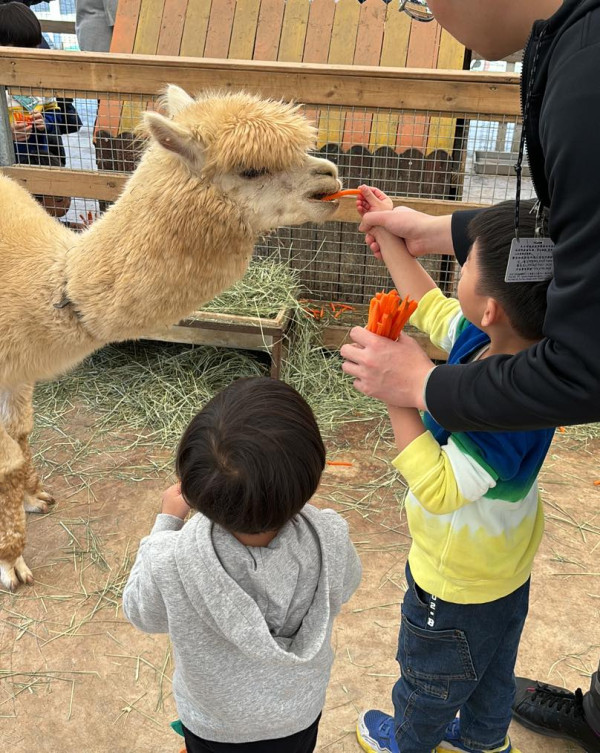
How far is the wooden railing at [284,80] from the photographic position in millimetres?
3436

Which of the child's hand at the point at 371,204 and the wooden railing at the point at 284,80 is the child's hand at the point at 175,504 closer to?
the child's hand at the point at 371,204

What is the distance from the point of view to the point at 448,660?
1492 mm

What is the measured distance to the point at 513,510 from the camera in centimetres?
142

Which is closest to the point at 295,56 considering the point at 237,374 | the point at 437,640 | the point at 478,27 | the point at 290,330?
the point at 290,330

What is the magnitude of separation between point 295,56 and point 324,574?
4.39 meters

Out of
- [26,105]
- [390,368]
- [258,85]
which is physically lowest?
[390,368]

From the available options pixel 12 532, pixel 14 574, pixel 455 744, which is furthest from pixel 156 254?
pixel 455 744

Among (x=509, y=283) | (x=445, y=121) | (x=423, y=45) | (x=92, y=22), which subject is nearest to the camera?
(x=509, y=283)

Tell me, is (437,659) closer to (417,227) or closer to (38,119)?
(417,227)

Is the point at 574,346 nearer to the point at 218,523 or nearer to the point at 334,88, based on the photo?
the point at 218,523

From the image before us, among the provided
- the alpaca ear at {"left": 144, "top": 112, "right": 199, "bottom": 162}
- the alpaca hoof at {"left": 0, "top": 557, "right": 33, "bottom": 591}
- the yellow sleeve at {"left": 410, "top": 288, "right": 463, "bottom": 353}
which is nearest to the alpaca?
the alpaca ear at {"left": 144, "top": 112, "right": 199, "bottom": 162}

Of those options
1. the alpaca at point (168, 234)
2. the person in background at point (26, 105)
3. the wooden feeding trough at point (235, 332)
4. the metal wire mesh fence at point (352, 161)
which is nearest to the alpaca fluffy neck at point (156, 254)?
the alpaca at point (168, 234)

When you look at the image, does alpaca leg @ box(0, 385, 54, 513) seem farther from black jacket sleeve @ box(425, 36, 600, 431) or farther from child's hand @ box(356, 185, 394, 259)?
black jacket sleeve @ box(425, 36, 600, 431)

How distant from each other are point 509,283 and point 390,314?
0.78 ft
